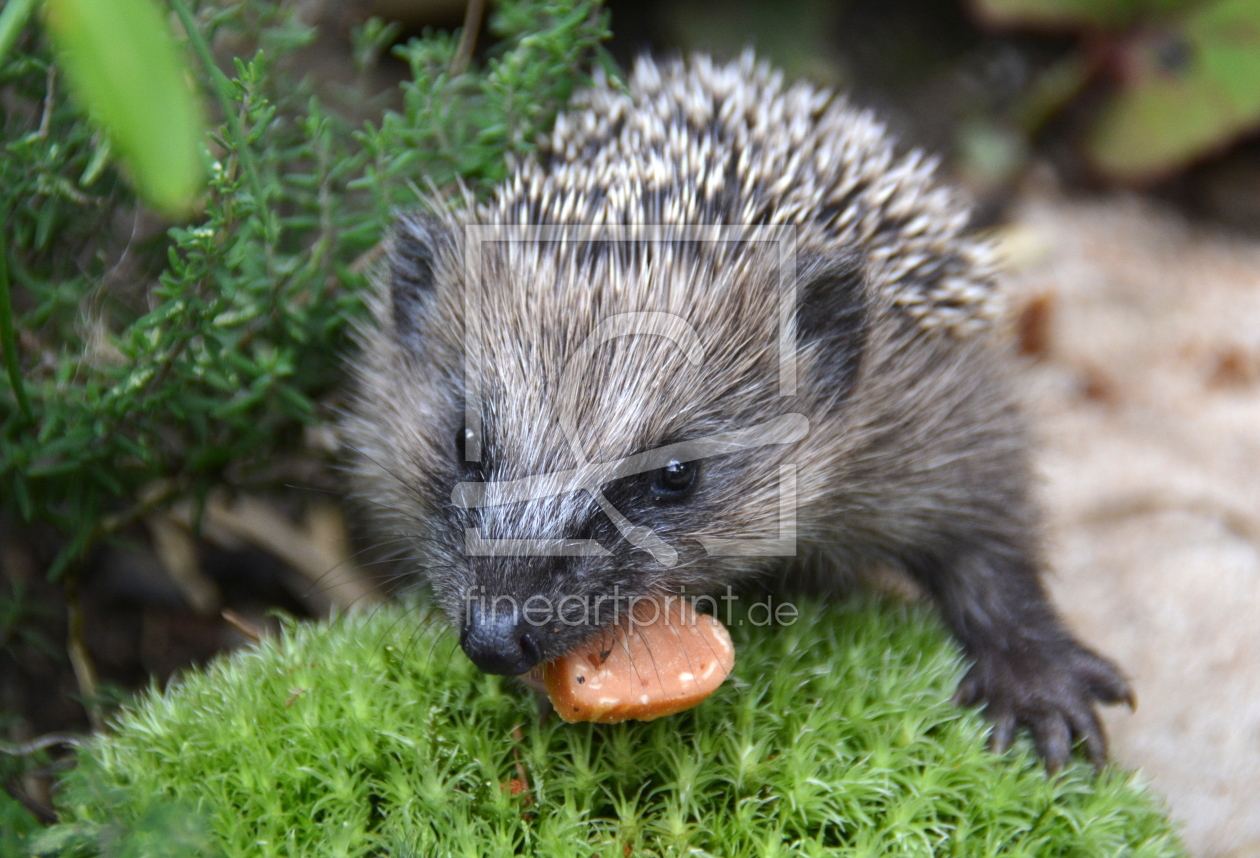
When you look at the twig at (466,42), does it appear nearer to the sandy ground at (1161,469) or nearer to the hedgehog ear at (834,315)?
the hedgehog ear at (834,315)

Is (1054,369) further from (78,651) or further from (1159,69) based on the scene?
(78,651)

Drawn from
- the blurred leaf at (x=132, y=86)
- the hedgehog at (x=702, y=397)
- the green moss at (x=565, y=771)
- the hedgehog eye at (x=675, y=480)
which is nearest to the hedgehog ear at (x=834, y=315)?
the hedgehog at (x=702, y=397)

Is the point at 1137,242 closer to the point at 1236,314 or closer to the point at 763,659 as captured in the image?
the point at 1236,314

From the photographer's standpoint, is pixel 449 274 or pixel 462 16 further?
pixel 462 16

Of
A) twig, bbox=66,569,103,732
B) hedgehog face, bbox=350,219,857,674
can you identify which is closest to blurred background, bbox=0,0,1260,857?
twig, bbox=66,569,103,732

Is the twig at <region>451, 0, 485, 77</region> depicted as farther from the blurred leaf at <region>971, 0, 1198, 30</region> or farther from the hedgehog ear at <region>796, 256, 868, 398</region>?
the blurred leaf at <region>971, 0, 1198, 30</region>

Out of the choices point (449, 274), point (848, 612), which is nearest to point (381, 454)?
point (449, 274)
